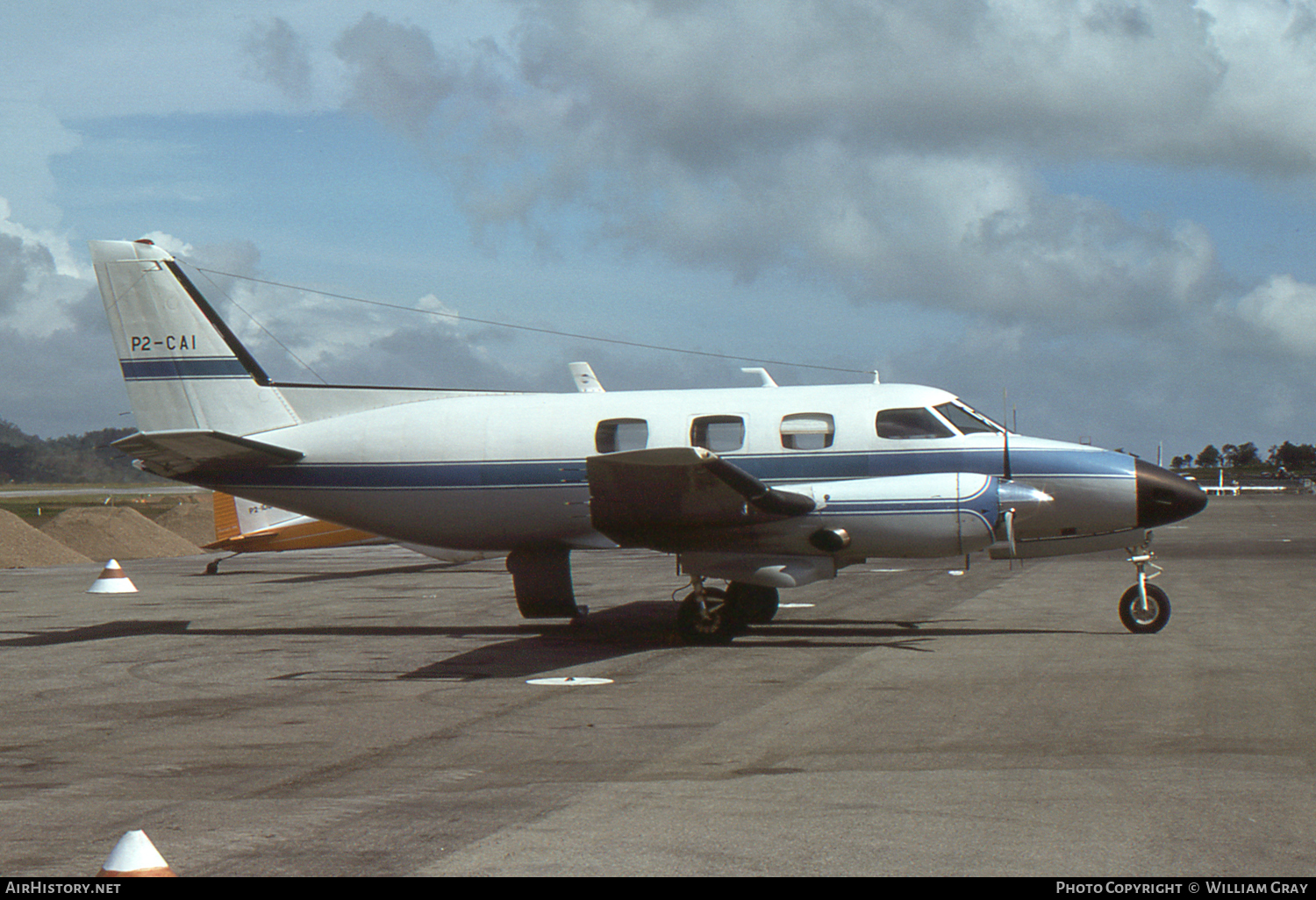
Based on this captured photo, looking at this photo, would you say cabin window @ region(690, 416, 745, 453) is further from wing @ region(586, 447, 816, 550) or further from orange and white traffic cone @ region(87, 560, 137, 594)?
orange and white traffic cone @ region(87, 560, 137, 594)

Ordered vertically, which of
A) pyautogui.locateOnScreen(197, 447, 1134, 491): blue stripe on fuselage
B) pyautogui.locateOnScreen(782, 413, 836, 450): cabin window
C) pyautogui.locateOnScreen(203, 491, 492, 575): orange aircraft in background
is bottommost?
pyautogui.locateOnScreen(203, 491, 492, 575): orange aircraft in background

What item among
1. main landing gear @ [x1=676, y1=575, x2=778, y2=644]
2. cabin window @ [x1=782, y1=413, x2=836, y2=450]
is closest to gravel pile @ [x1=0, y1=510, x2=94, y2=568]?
main landing gear @ [x1=676, y1=575, x2=778, y2=644]

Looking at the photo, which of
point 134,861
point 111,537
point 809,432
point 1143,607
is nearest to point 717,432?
point 809,432

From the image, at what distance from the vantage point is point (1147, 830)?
19.9 feet

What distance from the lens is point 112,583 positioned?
2278 cm

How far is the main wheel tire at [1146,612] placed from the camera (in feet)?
46.1

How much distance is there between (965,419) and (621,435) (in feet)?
14.7

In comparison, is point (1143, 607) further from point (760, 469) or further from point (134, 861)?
point (134, 861)

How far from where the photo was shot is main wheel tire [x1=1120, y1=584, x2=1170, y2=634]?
14.0 m

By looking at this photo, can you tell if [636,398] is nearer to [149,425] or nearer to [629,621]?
[629,621]

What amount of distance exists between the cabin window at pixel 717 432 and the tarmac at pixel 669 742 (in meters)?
2.56

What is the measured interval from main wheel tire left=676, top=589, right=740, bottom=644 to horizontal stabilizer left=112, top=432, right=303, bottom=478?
5.89 metres

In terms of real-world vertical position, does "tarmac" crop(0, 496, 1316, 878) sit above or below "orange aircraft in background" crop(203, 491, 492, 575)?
below

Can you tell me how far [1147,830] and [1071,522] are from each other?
8.73 metres
